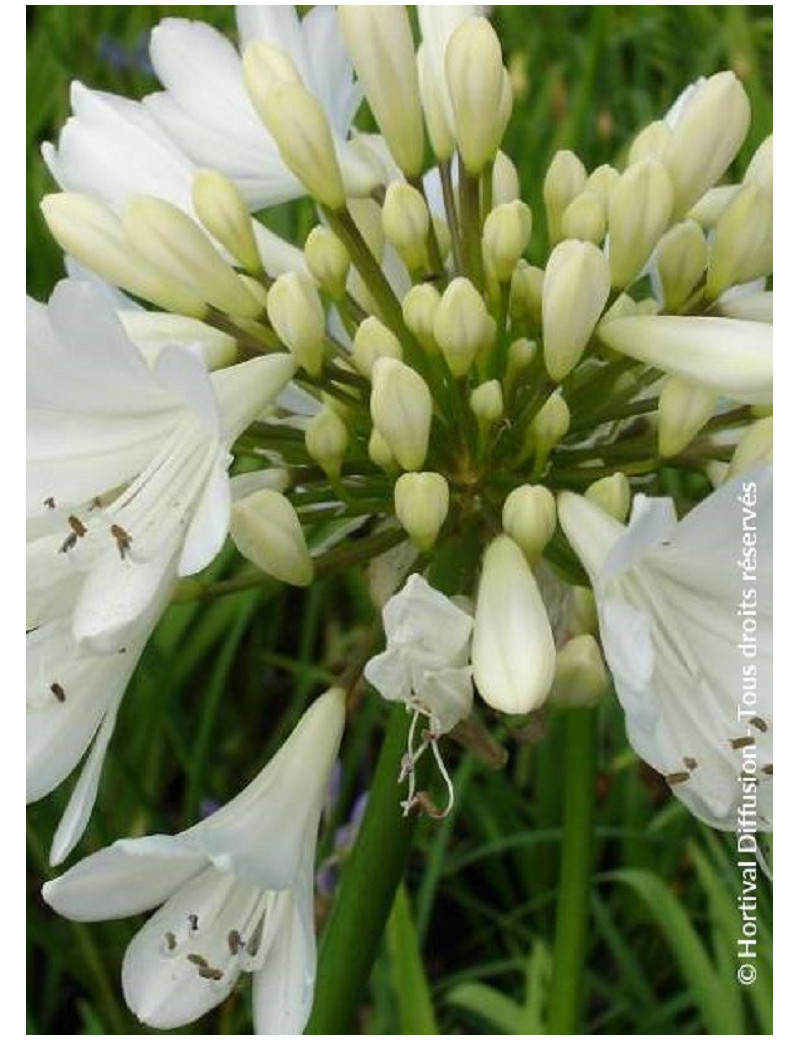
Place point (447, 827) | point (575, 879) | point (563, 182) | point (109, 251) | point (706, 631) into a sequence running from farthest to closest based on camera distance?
point (447, 827) < point (575, 879) < point (563, 182) < point (109, 251) < point (706, 631)

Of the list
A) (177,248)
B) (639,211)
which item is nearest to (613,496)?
(639,211)

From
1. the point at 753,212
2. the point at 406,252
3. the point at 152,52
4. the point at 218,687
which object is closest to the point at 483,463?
the point at 406,252

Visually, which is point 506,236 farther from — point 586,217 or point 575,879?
point 575,879

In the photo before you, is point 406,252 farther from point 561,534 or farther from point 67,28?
point 67,28

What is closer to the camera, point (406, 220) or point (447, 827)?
point (406, 220)

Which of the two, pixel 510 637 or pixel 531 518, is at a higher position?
pixel 531 518

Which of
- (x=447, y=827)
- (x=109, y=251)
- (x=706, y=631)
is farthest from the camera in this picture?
(x=447, y=827)

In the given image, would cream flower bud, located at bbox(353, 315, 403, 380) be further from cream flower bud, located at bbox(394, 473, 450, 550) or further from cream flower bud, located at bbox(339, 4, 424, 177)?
cream flower bud, located at bbox(339, 4, 424, 177)

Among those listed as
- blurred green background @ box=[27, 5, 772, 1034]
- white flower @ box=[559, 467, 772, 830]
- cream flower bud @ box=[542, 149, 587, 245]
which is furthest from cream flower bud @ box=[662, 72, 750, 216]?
blurred green background @ box=[27, 5, 772, 1034]
